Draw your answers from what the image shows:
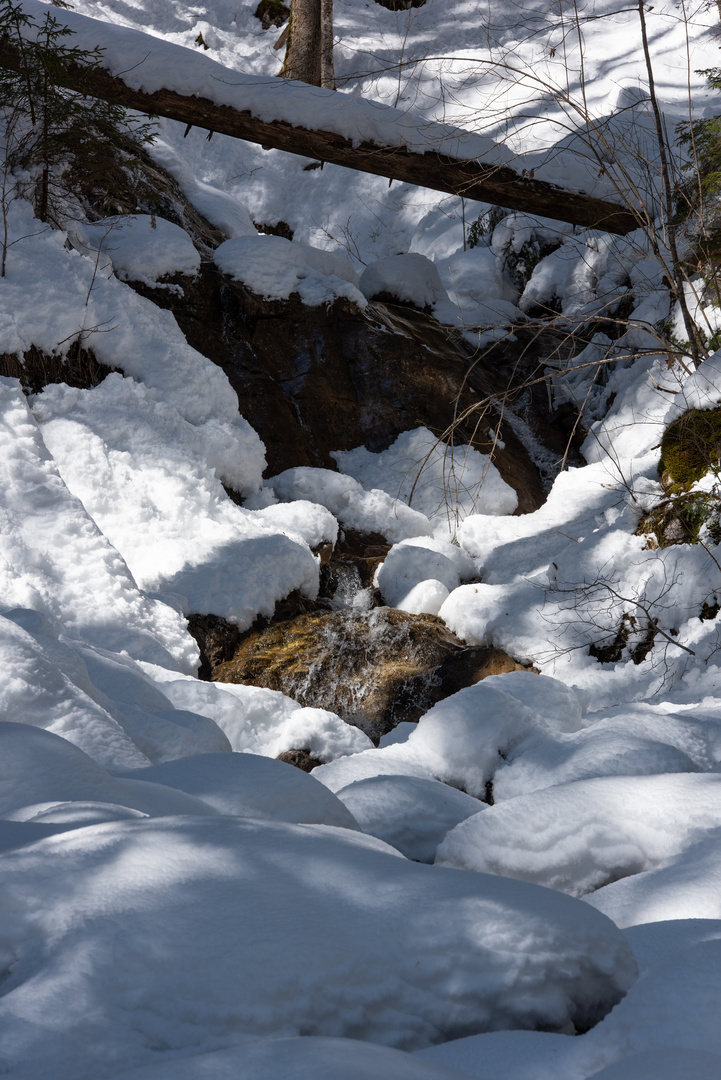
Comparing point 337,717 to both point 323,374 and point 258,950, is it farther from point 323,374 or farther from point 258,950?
point 323,374

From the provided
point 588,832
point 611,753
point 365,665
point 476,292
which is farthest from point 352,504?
point 588,832

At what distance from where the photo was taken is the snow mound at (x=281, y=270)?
8508 mm

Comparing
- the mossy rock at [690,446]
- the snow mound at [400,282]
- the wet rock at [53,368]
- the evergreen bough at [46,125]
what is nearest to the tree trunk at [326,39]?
the snow mound at [400,282]

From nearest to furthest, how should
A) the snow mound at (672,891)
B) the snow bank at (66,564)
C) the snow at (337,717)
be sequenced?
the snow at (337,717), the snow mound at (672,891), the snow bank at (66,564)

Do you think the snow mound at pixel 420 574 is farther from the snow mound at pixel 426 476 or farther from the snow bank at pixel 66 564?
the snow bank at pixel 66 564

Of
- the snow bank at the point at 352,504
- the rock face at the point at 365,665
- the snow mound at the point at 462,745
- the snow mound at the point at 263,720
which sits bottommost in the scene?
the rock face at the point at 365,665

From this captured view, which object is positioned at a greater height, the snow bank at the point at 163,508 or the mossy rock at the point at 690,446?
the mossy rock at the point at 690,446

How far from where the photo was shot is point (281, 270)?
28.4 ft

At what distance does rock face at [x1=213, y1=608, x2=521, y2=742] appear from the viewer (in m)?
5.27

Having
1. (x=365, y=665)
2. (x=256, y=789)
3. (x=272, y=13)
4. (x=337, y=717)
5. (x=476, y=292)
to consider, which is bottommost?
(x=365, y=665)

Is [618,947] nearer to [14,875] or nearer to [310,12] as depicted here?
[14,875]

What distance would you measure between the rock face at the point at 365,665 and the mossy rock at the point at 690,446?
5.96 ft

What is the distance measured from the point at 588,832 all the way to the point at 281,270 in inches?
311

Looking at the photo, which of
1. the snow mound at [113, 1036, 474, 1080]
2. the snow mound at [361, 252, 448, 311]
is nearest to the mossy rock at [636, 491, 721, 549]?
the snow mound at [113, 1036, 474, 1080]
